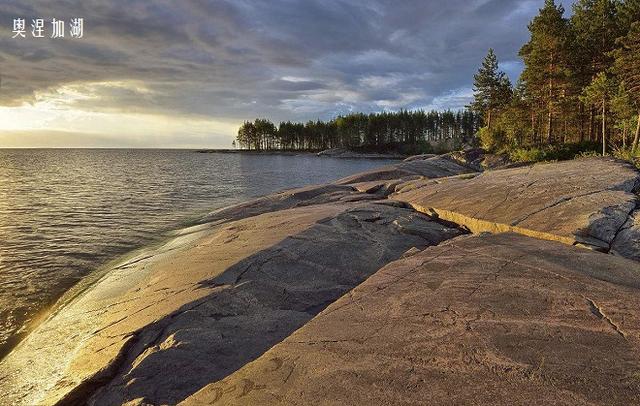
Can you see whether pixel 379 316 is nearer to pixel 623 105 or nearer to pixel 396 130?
pixel 623 105

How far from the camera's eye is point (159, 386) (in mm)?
4395

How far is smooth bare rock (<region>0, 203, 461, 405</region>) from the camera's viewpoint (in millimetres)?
4676

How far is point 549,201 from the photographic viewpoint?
27.0 feet

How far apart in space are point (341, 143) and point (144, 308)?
481 feet

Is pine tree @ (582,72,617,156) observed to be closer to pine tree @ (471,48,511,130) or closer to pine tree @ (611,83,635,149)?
pine tree @ (611,83,635,149)

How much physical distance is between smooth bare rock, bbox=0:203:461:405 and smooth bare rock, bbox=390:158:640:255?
963 mm

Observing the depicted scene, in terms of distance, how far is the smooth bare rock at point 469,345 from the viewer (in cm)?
299

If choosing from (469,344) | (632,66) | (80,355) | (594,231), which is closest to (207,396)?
(469,344)

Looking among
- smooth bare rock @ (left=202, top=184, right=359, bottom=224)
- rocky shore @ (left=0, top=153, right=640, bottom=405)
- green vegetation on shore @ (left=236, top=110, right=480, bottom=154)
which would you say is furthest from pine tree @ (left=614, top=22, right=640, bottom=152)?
green vegetation on shore @ (left=236, top=110, right=480, bottom=154)

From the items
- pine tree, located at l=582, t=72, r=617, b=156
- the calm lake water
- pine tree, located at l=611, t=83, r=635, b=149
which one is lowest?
the calm lake water

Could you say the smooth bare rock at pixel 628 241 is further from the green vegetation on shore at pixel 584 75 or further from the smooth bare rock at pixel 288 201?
the green vegetation on shore at pixel 584 75

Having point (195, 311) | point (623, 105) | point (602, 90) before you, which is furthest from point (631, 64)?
point (195, 311)

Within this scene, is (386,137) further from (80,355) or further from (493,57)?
(80,355)

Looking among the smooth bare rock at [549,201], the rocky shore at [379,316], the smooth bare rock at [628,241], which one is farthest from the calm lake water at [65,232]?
the smooth bare rock at [628,241]
